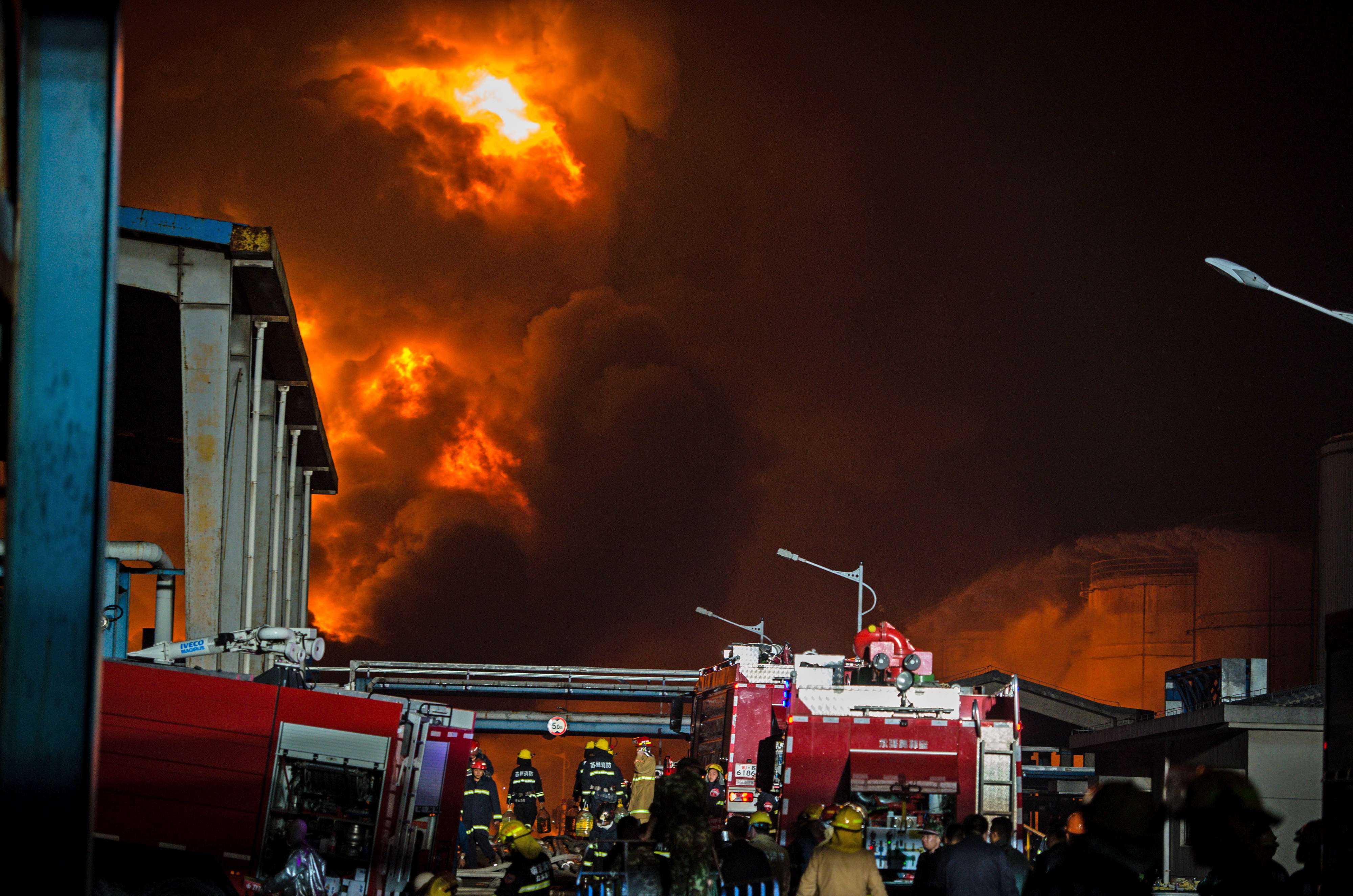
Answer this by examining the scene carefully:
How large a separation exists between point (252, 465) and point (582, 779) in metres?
11.1

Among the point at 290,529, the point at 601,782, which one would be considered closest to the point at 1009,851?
the point at 601,782

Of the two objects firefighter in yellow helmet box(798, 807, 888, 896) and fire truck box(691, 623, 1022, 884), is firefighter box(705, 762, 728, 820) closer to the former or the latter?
fire truck box(691, 623, 1022, 884)

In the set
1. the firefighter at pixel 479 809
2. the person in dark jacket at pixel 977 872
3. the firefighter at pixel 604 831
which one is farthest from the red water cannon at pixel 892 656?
the person in dark jacket at pixel 977 872

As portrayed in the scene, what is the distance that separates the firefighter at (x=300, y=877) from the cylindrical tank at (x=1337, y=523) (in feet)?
119

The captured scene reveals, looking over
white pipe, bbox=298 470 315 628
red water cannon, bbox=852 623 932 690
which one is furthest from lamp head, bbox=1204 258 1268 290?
white pipe, bbox=298 470 315 628

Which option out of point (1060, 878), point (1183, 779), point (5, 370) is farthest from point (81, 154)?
point (1060, 878)

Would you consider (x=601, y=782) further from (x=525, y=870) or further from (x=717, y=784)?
(x=525, y=870)

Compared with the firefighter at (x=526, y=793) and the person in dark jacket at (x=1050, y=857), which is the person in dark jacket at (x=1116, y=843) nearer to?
the person in dark jacket at (x=1050, y=857)

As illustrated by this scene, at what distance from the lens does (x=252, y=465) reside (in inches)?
1105

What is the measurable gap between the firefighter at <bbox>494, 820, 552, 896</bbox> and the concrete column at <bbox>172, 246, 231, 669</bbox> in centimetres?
1541

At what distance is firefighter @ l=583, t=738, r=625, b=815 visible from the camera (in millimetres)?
20625

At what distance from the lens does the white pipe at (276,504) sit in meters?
32.9

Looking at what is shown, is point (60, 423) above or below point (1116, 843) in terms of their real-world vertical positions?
above

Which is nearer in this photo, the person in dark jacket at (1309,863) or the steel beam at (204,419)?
the person in dark jacket at (1309,863)
